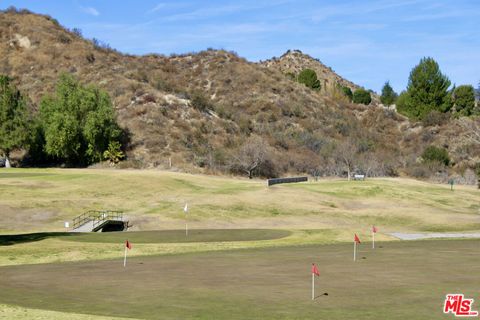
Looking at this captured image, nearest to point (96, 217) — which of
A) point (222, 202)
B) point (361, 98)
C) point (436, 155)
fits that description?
point (222, 202)

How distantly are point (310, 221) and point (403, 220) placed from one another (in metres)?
9.13

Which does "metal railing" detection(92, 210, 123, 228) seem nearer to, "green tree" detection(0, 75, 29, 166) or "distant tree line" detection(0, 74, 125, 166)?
"distant tree line" detection(0, 74, 125, 166)

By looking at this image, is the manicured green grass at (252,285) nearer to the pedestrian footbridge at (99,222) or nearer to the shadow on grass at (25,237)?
the shadow on grass at (25,237)

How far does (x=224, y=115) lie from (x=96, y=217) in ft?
255

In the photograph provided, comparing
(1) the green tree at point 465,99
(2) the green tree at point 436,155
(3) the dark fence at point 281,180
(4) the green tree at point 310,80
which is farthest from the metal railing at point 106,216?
(1) the green tree at point 465,99

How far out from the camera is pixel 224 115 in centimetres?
13475

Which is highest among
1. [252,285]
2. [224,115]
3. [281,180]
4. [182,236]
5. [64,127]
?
[224,115]

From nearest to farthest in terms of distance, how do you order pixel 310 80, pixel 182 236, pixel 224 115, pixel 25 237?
1. pixel 25 237
2. pixel 182 236
3. pixel 224 115
4. pixel 310 80

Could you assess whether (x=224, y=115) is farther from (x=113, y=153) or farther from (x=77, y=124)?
(x=77, y=124)

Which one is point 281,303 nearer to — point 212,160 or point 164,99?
point 212,160

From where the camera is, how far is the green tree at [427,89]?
158125 millimetres

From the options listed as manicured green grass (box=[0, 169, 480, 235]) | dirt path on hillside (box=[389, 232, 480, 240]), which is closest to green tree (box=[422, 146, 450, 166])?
manicured green grass (box=[0, 169, 480, 235])

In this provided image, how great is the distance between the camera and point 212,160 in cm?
10831

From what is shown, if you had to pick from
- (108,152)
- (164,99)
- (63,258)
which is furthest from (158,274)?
(164,99)
